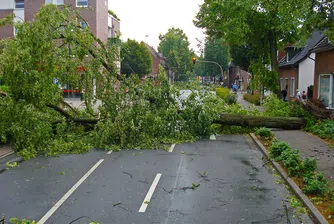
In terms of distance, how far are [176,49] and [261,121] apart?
9500 cm

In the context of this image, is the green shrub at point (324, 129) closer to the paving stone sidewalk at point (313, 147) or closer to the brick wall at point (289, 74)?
the paving stone sidewalk at point (313, 147)

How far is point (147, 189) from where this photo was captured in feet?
26.2

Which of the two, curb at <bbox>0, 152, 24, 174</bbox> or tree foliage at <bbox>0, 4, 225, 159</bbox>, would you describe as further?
tree foliage at <bbox>0, 4, 225, 159</bbox>

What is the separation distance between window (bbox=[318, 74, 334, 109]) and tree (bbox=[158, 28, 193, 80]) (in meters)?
79.2

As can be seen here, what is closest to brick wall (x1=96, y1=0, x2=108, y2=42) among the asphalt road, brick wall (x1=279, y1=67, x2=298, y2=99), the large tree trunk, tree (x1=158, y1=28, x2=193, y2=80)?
brick wall (x1=279, y1=67, x2=298, y2=99)

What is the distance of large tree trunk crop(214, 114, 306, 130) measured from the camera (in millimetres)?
15398

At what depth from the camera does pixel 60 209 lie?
22.3ft

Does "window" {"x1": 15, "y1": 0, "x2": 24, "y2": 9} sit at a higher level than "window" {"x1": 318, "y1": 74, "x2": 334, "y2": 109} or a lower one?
higher

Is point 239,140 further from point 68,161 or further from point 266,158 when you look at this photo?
point 68,161

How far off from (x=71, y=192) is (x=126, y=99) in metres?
6.57

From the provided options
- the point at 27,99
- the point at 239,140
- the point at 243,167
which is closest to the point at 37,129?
the point at 27,99

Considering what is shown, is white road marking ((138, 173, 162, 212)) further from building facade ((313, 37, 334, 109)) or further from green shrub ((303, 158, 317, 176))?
building facade ((313, 37, 334, 109))

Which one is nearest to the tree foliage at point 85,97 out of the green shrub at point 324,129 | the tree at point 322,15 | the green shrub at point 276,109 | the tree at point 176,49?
the green shrub at point 276,109

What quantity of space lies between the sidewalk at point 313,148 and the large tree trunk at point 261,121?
42 cm
